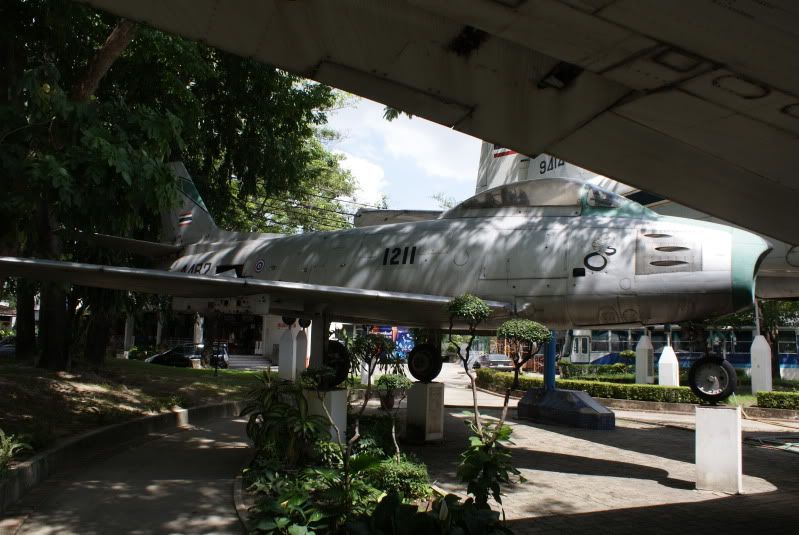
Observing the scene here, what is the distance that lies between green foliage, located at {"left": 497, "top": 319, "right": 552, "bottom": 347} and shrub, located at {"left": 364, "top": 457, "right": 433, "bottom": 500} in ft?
6.57

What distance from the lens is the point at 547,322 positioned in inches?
392

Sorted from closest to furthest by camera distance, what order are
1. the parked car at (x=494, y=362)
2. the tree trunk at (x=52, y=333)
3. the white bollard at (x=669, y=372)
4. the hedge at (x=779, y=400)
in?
the tree trunk at (x=52, y=333)
the hedge at (x=779, y=400)
the white bollard at (x=669, y=372)
the parked car at (x=494, y=362)

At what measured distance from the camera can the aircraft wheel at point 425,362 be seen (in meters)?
12.5

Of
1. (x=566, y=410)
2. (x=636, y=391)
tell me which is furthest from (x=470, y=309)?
(x=636, y=391)

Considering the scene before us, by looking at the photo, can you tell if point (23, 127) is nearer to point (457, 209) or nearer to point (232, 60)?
point (457, 209)

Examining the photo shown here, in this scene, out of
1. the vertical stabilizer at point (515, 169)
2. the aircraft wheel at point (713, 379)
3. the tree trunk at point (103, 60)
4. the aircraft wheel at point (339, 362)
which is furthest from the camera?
the vertical stabilizer at point (515, 169)

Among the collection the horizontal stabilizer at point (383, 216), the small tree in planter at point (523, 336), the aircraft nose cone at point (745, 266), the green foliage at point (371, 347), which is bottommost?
the green foliage at point (371, 347)

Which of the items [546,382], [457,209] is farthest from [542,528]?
[546,382]

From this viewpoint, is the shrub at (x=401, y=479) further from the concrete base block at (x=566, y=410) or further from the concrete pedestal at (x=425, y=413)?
the concrete base block at (x=566, y=410)

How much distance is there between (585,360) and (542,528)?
45.9 metres

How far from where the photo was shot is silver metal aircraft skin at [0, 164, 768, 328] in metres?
8.58

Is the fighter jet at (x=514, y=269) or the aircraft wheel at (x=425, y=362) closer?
the fighter jet at (x=514, y=269)

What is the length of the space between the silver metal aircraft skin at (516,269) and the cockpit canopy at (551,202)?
0.06 ft

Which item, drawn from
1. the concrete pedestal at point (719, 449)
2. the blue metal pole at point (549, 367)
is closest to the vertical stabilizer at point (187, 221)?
the blue metal pole at point (549, 367)
